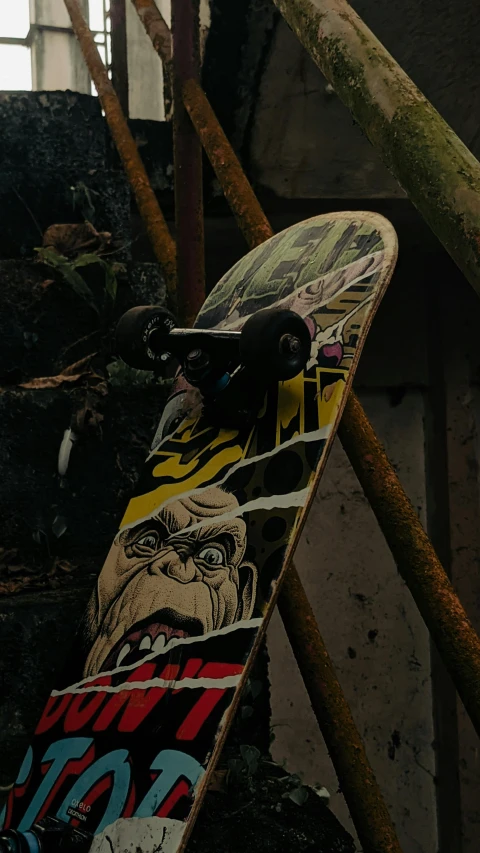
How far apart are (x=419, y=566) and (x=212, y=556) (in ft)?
0.98

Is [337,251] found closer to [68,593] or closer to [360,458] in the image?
[360,458]

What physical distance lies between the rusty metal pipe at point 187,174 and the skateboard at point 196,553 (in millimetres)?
300

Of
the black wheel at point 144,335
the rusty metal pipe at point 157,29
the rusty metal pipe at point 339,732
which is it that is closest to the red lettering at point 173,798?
the rusty metal pipe at point 339,732

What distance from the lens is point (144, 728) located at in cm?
100

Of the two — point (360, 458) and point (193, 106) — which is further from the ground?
point (193, 106)

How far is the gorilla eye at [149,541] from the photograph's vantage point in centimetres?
118

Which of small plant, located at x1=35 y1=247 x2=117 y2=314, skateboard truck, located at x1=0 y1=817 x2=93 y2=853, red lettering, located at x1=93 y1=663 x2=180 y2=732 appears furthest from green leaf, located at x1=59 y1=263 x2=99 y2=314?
skateboard truck, located at x1=0 y1=817 x2=93 y2=853

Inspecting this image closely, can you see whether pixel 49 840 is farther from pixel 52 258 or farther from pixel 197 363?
pixel 52 258

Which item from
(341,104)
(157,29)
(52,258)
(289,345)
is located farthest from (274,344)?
(341,104)

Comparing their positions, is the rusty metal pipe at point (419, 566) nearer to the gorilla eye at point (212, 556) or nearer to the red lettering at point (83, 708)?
the gorilla eye at point (212, 556)

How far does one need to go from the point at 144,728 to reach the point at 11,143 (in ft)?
4.46

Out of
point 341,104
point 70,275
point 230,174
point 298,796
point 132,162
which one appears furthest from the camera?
point 341,104

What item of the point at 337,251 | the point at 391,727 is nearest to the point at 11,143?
the point at 337,251

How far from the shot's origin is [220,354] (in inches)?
46.3
